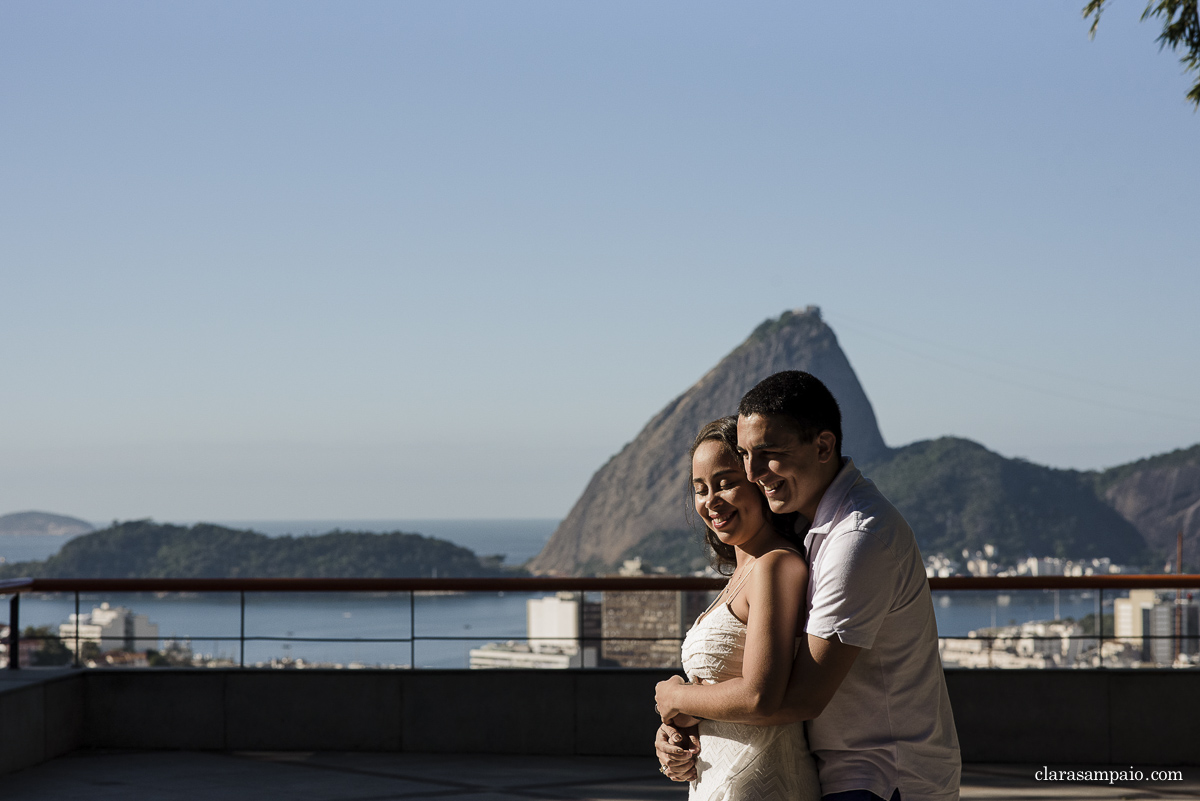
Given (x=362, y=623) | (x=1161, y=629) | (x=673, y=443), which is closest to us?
(x=1161, y=629)

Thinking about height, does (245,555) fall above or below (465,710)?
below

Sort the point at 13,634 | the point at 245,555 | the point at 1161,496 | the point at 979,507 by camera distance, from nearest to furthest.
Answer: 1. the point at 13,634
2. the point at 245,555
3. the point at 1161,496
4. the point at 979,507

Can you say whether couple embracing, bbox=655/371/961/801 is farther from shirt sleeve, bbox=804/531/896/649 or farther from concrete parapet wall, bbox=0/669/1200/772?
concrete parapet wall, bbox=0/669/1200/772

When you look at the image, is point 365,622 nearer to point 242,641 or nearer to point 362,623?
point 362,623

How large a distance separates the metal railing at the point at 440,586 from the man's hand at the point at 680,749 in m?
4.55

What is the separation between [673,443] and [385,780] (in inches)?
4928

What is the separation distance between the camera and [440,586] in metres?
7.18

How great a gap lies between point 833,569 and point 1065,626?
5829 millimetres

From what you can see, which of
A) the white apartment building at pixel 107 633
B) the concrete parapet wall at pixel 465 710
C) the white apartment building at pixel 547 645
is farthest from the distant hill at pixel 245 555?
the white apartment building at pixel 547 645

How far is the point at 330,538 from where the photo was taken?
194 feet

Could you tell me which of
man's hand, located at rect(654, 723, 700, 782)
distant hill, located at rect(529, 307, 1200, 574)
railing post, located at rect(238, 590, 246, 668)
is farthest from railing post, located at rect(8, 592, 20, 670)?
distant hill, located at rect(529, 307, 1200, 574)

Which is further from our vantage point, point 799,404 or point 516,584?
point 516,584

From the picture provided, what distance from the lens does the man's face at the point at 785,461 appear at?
210 centimetres

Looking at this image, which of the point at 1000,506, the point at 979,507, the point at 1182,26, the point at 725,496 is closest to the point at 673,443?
the point at 979,507
